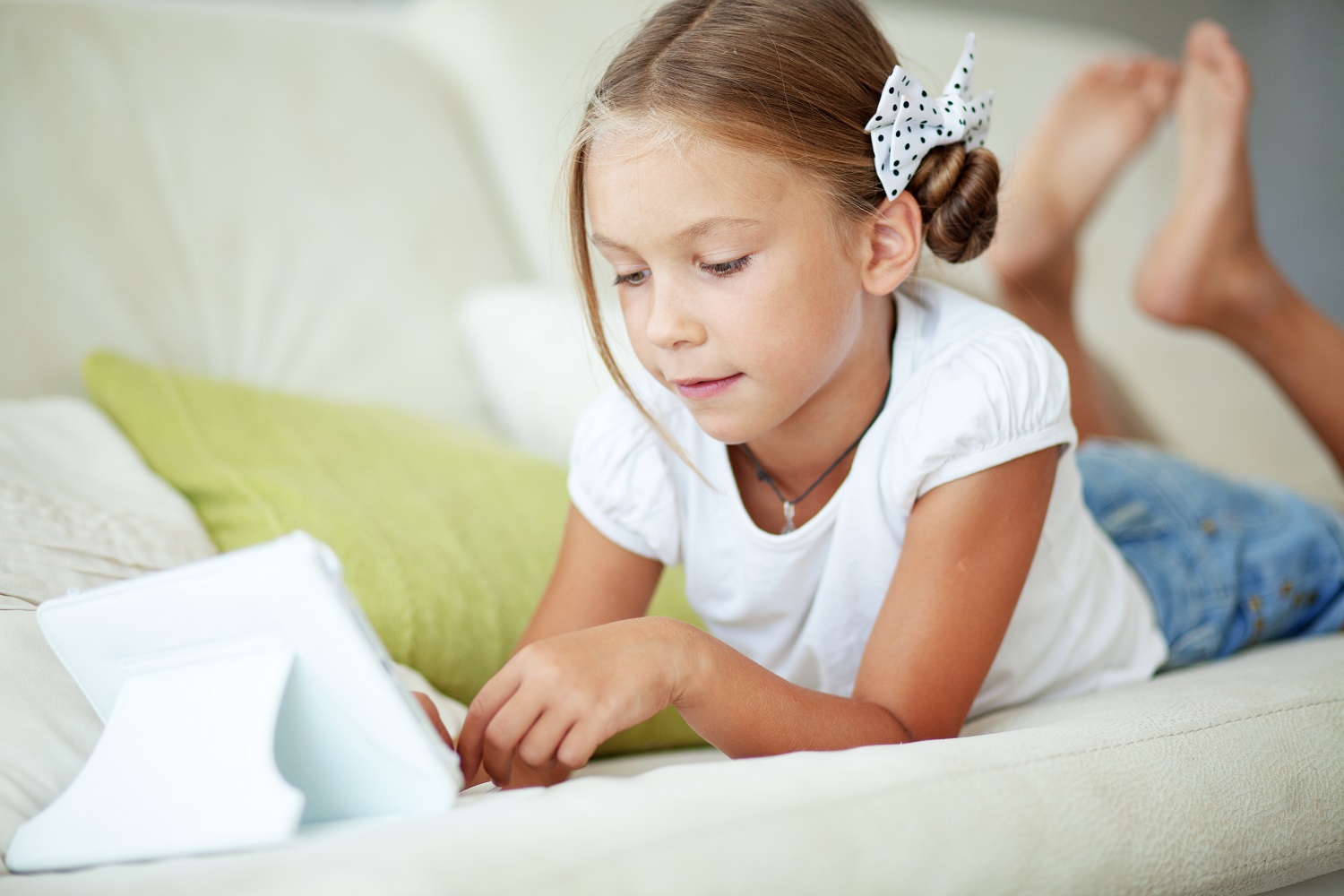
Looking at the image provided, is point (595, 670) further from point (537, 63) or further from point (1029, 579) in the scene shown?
point (537, 63)

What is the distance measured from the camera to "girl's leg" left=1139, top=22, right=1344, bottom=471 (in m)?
Result: 1.42

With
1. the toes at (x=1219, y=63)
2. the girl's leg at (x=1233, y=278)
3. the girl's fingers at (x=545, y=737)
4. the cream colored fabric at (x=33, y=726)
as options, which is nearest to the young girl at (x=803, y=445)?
the girl's fingers at (x=545, y=737)

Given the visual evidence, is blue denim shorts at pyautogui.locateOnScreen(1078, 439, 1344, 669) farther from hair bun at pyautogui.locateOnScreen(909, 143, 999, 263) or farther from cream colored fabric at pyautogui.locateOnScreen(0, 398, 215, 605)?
cream colored fabric at pyautogui.locateOnScreen(0, 398, 215, 605)

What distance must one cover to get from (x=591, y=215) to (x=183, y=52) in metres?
0.90

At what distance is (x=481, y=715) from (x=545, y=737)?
5cm

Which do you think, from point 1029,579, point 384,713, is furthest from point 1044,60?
point 384,713

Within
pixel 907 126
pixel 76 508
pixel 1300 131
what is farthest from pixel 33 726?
pixel 1300 131

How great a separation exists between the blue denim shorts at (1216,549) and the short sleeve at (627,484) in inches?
21.1

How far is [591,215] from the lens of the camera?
80 cm

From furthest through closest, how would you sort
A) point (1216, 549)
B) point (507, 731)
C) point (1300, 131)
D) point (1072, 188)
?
point (1300, 131)
point (1072, 188)
point (1216, 549)
point (507, 731)

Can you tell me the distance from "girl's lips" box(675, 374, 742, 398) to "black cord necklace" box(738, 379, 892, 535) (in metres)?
0.13

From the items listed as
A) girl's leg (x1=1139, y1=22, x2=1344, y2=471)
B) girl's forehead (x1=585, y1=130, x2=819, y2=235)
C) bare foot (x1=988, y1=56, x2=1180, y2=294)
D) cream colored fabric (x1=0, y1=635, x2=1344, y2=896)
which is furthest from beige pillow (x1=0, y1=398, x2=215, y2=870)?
girl's leg (x1=1139, y1=22, x2=1344, y2=471)

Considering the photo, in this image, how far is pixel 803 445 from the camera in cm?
94

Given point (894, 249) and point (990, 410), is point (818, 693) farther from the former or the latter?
point (894, 249)
